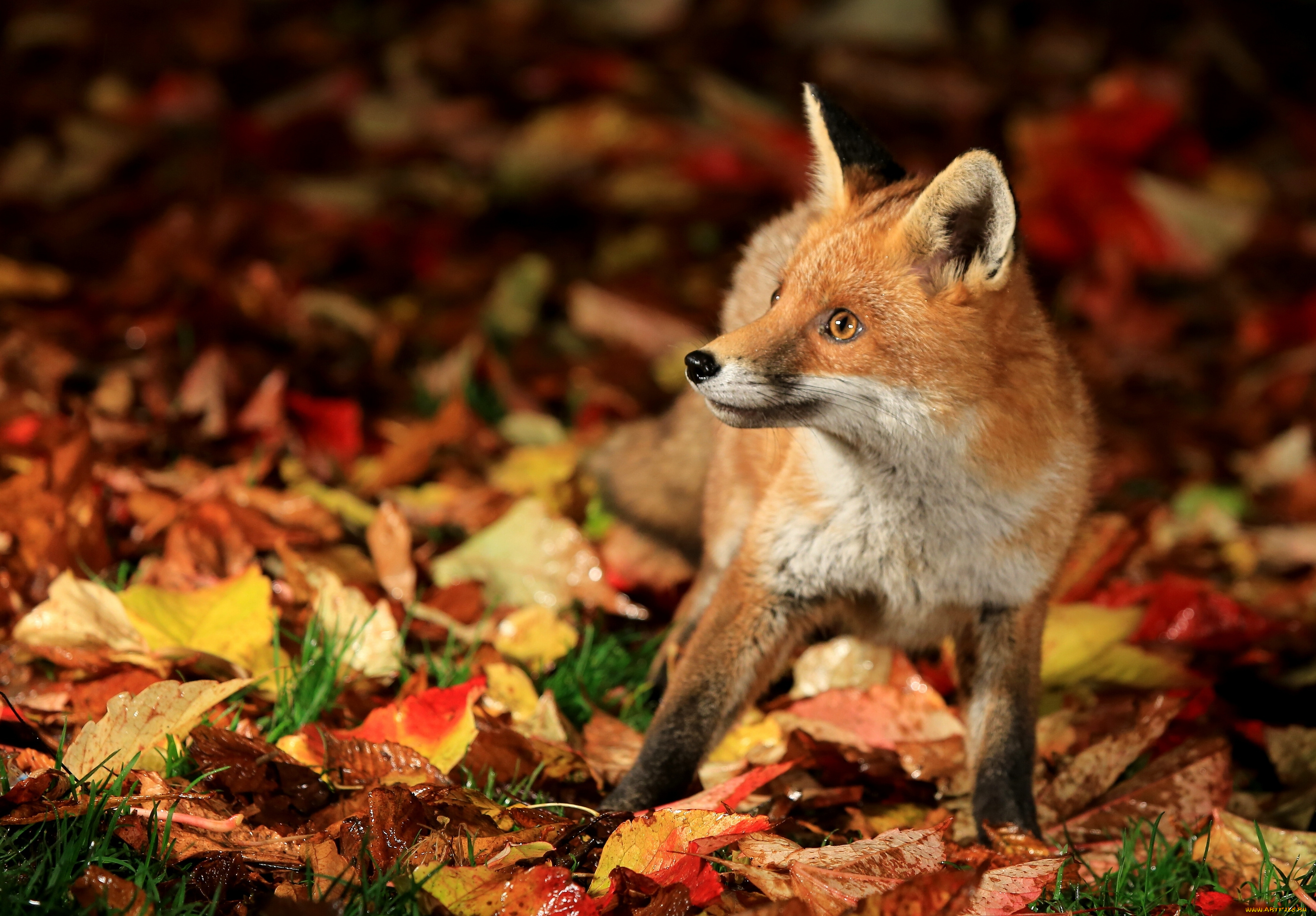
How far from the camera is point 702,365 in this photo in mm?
2756

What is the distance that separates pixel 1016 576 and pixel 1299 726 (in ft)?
3.53

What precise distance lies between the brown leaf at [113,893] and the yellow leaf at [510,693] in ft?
3.70

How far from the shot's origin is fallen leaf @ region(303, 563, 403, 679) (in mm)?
3240

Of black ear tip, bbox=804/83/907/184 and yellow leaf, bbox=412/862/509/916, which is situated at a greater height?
black ear tip, bbox=804/83/907/184

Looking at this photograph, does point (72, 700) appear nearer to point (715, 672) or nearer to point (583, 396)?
point (715, 672)

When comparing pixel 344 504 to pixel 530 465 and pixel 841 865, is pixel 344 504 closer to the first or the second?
pixel 530 465

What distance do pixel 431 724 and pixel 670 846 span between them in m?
0.72

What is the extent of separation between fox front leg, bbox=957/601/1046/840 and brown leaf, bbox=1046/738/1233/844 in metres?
0.15

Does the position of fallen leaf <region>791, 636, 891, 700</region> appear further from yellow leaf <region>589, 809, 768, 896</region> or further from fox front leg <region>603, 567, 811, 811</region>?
yellow leaf <region>589, 809, 768, 896</region>

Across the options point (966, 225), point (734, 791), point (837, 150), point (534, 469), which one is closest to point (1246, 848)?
A: point (734, 791)

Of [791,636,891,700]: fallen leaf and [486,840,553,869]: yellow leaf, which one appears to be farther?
[791,636,891,700]: fallen leaf

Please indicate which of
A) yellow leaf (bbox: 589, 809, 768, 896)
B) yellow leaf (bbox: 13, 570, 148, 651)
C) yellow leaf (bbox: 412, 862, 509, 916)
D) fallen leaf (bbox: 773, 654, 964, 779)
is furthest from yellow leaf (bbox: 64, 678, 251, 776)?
fallen leaf (bbox: 773, 654, 964, 779)

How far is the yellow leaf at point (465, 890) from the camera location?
7.40ft

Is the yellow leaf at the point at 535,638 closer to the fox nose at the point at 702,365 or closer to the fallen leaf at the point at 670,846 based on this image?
the fallen leaf at the point at 670,846
